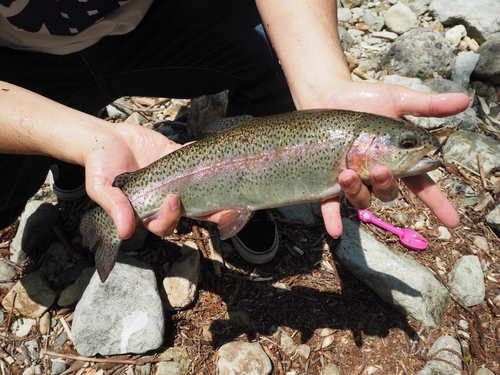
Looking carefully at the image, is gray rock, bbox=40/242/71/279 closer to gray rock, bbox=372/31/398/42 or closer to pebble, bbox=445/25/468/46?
gray rock, bbox=372/31/398/42

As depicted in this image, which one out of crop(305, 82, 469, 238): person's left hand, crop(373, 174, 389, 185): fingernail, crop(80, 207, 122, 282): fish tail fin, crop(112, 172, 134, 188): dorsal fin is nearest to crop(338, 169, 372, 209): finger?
crop(305, 82, 469, 238): person's left hand

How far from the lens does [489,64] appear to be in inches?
291

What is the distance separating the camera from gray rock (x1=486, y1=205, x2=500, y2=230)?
4953 mm

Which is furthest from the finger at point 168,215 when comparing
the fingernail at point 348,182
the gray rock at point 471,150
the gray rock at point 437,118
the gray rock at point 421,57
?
the gray rock at point 421,57

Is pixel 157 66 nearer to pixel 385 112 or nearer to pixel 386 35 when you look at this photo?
pixel 385 112

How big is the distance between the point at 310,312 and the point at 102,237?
2.38 meters

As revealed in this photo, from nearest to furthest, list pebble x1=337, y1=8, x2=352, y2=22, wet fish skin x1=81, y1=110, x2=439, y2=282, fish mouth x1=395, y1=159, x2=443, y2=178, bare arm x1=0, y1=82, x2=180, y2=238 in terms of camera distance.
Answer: fish mouth x1=395, y1=159, x2=443, y2=178
wet fish skin x1=81, y1=110, x2=439, y2=282
bare arm x1=0, y1=82, x2=180, y2=238
pebble x1=337, y1=8, x2=352, y2=22

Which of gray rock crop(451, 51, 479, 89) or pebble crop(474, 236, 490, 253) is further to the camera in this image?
gray rock crop(451, 51, 479, 89)

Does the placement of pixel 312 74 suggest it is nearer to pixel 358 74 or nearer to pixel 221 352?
pixel 221 352

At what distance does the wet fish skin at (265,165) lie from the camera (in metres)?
3.12

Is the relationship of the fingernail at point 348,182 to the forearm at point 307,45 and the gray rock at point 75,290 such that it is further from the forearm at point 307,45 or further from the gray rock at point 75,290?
the gray rock at point 75,290

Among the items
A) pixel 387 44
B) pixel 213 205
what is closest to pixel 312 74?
pixel 213 205

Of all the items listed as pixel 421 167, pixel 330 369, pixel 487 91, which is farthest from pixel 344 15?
pixel 330 369

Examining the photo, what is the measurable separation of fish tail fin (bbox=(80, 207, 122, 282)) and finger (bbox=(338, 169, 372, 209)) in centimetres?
208
